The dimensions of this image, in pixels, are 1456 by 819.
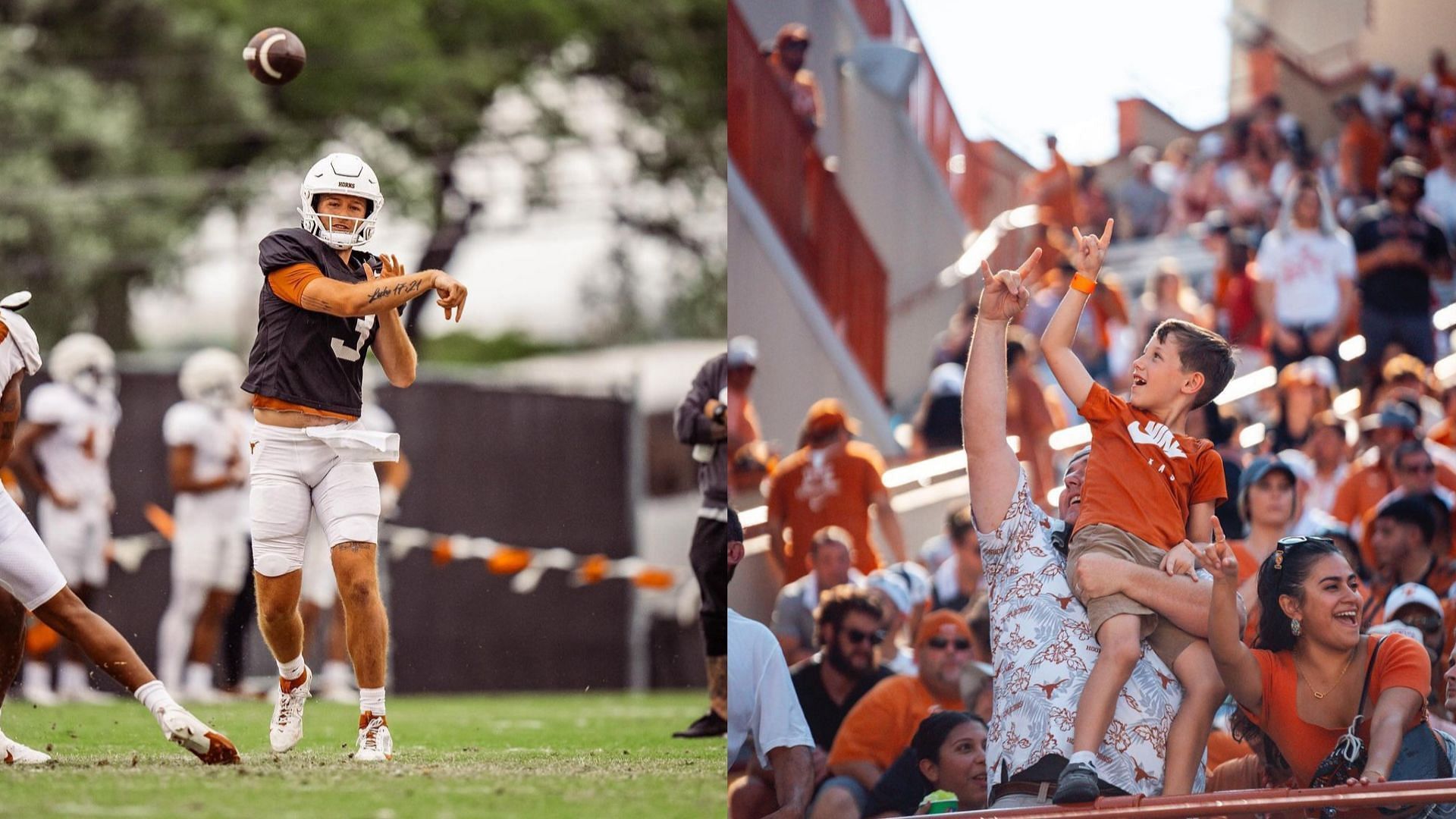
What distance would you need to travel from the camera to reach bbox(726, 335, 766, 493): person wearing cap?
6.10m

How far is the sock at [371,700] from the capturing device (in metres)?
5.34

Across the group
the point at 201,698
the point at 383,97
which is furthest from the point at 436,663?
the point at 383,97

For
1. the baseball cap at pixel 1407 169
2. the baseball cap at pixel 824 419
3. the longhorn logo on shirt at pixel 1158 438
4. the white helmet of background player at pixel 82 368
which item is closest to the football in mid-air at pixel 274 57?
the baseball cap at pixel 824 419

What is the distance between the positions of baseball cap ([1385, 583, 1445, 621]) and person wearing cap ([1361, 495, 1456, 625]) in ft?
0.40

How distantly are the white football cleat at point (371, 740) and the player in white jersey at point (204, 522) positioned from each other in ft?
15.4

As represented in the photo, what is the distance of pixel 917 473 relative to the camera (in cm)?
686

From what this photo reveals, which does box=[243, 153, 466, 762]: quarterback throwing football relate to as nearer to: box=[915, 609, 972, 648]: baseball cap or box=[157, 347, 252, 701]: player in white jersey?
box=[915, 609, 972, 648]: baseball cap

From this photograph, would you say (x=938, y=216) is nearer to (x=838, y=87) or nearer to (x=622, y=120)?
(x=838, y=87)

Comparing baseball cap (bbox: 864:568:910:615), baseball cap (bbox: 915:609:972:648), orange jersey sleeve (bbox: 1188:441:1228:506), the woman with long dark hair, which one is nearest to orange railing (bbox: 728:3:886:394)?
baseball cap (bbox: 864:568:910:615)

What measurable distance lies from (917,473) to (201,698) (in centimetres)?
439

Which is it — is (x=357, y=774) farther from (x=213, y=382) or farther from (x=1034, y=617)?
(x=213, y=382)

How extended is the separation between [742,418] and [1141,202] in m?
3.65

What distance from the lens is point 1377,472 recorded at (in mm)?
7359

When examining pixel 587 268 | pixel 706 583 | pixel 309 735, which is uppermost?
pixel 587 268
